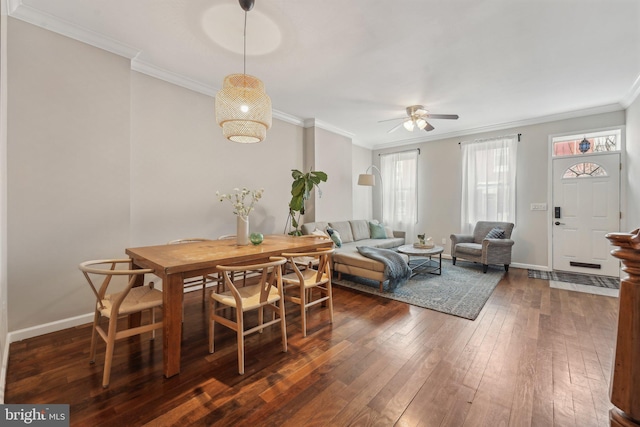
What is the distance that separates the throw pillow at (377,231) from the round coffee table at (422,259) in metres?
0.78

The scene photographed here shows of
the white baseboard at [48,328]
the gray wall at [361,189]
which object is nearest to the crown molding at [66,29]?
the white baseboard at [48,328]

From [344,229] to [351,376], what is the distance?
12.0ft

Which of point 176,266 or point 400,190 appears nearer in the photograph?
point 176,266

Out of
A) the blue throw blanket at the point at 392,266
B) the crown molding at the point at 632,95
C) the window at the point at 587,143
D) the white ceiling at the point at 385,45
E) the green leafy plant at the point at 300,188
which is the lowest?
the blue throw blanket at the point at 392,266

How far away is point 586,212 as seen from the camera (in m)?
4.50

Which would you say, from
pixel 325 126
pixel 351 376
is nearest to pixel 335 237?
pixel 325 126

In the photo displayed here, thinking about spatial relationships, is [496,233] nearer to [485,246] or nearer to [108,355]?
[485,246]

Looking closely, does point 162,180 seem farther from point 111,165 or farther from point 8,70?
point 8,70

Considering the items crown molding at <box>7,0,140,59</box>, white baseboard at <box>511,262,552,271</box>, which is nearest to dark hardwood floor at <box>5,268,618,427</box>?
white baseboard at <box>511,262,552,271</box>

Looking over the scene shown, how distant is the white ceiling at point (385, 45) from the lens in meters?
2.25

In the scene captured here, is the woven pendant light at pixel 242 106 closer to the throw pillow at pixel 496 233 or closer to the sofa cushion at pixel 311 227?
the sofa cushion at pixel 311 227

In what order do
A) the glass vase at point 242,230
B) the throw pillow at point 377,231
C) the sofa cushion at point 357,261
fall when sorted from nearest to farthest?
the glass vase at point 242,230 → the sofa cushion at point 357,261 → the throw pillow at point 377,231

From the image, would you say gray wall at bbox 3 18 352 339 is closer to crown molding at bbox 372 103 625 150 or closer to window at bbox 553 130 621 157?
crown molding at bbox 372 103 625 150

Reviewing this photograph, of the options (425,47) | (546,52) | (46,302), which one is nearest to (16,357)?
(46,302)
